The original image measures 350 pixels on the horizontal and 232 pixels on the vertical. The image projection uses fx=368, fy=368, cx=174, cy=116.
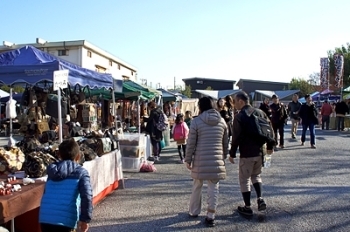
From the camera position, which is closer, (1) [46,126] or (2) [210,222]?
(2) [210,222]

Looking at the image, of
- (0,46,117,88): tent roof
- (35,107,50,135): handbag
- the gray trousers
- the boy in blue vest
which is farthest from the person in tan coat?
(35,107,50,135): handbag

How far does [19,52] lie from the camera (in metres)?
6.66

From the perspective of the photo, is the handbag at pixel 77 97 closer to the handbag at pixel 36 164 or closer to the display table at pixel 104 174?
the display table at pixel 104 174

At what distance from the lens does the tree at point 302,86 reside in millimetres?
55719

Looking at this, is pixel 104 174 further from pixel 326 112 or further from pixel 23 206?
pixel 326 112

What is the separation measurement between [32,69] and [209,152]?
3253 mm

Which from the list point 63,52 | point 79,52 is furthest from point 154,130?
point 63,52

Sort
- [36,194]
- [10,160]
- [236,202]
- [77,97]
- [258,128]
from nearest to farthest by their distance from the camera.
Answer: [36,194] < [10,160] < [258,128] < [236,202] < [77,97]

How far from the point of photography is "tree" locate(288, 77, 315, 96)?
55.7 meters

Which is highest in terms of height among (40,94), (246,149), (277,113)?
(40,94)

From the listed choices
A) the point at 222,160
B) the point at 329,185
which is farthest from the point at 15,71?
the point at 329,185

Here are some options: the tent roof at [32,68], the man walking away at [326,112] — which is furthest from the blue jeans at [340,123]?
the tent roof at [32,68]

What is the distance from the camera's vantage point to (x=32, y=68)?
594 cm

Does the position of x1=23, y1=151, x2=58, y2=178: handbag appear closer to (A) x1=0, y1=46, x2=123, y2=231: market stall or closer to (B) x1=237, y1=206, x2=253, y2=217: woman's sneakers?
(A) x1=0, y1=46, x2=123, y2=231: market stall
